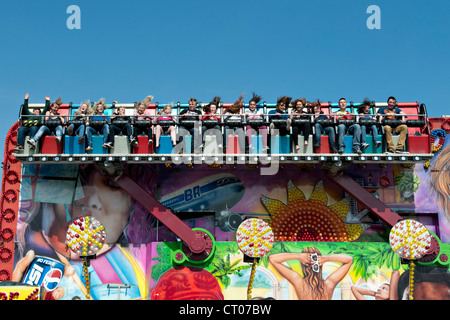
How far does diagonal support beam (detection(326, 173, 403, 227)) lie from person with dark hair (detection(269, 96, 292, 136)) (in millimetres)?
2118

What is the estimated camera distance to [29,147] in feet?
54.6

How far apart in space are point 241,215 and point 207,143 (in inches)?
113

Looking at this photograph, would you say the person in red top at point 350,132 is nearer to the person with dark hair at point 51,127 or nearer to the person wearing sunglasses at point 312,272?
the person wearing sunglasses at point 312,272

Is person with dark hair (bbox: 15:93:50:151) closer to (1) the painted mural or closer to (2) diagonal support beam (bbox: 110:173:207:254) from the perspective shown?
(1) the painted mural

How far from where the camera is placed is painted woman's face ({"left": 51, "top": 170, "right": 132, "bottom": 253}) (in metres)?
17.7

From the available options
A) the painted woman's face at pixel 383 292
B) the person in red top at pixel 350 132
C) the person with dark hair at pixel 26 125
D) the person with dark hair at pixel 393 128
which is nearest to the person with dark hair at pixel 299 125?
the person in red top at pixel 350 132

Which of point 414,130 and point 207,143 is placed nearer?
point 207,143

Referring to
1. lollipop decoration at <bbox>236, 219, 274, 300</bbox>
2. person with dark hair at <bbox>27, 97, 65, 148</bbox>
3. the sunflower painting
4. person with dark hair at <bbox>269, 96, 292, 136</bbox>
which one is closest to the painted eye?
person with dark hair at <bbox>27, 97, 65, 148</bbox>

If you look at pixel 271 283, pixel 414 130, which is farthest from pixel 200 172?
pixel 414 130

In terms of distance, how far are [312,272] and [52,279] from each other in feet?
25.2

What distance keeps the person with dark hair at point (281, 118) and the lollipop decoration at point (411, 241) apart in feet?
13.3

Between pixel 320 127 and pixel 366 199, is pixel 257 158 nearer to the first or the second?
pixel 320 127

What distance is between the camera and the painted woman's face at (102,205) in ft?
58.2

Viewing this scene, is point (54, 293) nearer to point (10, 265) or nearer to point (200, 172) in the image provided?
point (10, 265)
